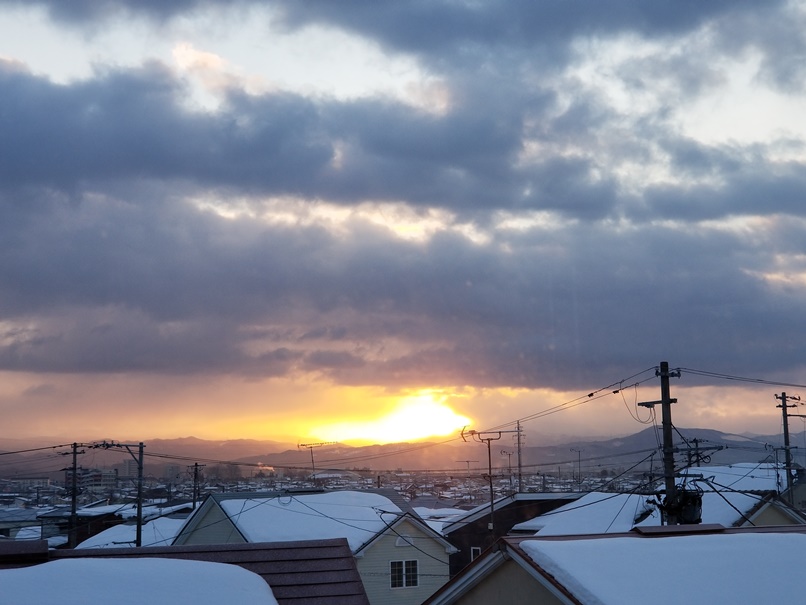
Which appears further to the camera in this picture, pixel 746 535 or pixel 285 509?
pixel 285 509

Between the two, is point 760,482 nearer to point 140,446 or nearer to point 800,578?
point 140,446

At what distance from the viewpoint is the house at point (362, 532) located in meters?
40.5

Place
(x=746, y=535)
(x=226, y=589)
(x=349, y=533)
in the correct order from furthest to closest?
1. (x=349, y=533)
2. (x=746, y=535)
3. (x=226, y=589)

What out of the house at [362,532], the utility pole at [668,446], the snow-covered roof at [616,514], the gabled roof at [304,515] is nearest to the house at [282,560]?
the utility pole at [668,446]

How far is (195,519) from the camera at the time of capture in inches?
1736

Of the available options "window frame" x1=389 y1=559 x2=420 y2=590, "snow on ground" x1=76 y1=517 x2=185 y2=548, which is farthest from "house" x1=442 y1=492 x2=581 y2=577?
"snow on ground" x1=76 y1=517 x2=185 y2=548

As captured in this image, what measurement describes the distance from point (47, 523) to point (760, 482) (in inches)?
2206

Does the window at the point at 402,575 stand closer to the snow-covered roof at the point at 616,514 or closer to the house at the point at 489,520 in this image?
the house at the point at 489,520

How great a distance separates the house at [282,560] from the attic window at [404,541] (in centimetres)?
2652

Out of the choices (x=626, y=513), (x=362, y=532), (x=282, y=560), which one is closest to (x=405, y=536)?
(x=362, y=532)

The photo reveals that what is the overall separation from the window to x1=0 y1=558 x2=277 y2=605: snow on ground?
3008 cm

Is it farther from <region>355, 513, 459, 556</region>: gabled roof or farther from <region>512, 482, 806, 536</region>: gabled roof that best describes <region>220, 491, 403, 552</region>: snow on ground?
<region>512, 482, 806, 536</region>: gabled roof

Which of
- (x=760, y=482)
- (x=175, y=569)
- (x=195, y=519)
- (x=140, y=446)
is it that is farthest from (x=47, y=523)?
(x=175, y=569)

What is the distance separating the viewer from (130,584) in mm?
11234
